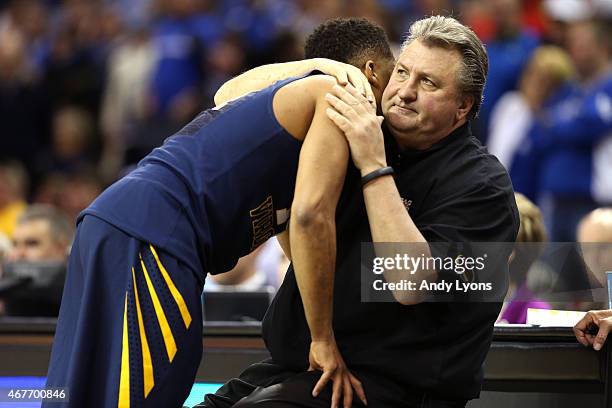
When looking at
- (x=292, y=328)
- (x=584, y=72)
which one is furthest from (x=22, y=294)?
(x=584, y=72)

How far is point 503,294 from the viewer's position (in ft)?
10.5

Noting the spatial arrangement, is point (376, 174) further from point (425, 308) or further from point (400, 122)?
point (425, 308)

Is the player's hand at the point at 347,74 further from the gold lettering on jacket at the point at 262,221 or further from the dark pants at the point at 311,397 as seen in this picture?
the dark pants at the point at 311,397

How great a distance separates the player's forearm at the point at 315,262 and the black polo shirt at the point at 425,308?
7.0 inches

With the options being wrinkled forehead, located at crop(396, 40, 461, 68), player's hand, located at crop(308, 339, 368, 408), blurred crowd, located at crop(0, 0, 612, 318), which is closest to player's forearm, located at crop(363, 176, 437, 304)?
player's hand, located at crop(308, 339, 368, 408)

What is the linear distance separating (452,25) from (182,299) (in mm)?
1124

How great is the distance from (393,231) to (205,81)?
6.91 meters

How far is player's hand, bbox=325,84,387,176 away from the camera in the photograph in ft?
9.80

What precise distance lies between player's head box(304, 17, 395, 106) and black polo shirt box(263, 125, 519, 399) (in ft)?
1.00

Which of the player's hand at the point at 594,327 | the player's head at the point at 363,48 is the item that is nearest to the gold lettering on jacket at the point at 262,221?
the player's head at the point at 363,48

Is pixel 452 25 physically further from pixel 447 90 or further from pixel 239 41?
pixel 239 41

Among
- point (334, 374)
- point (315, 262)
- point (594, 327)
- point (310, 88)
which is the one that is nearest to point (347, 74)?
point (310, 88)

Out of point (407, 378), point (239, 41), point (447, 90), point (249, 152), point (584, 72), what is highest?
point (239, 41)

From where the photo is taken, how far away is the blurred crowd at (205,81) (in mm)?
7395
